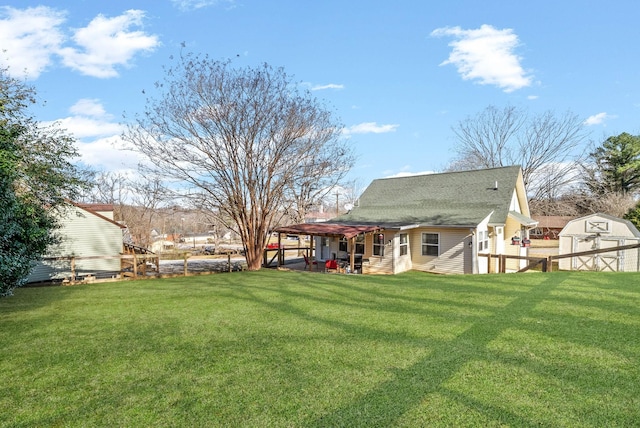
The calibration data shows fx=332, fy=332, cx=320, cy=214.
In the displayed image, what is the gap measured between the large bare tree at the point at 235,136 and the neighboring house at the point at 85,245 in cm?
482

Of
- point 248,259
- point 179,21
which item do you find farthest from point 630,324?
point 179,21

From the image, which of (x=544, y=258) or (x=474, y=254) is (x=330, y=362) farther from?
(x=474, y=254)

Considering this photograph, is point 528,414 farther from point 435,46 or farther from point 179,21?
point 435,46

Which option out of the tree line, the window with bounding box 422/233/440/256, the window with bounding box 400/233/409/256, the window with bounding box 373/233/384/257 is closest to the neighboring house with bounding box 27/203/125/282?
the window with bounding box 373/233/384/257

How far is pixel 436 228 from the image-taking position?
15.4m

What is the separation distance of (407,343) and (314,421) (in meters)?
1.96

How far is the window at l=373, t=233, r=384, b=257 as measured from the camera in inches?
618

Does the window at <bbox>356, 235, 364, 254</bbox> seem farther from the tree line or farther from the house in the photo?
the tree line

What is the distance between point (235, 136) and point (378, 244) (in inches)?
326

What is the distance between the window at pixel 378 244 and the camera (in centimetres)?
1570

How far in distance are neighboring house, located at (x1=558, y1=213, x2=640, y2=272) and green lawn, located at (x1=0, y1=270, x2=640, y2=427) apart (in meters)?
11.5

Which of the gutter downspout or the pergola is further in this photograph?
the gutter downspout

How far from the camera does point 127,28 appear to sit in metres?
11.9

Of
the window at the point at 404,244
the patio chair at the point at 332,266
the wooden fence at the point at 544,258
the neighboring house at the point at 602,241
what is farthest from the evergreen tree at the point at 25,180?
the neighboring house at the point at 602,241
